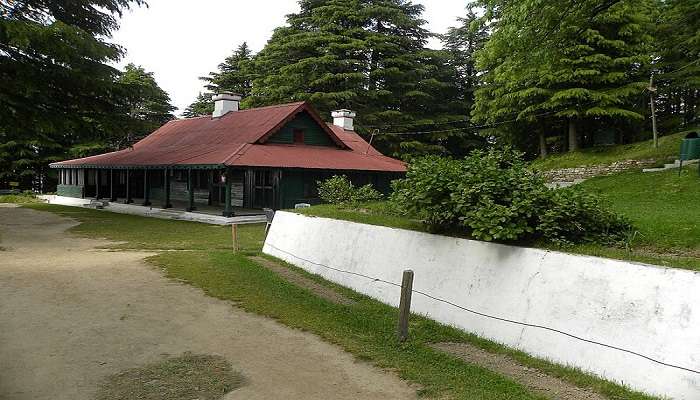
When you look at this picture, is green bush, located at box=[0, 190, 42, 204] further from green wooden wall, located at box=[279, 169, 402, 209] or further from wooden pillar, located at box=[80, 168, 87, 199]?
green wooden wall, located at box=[279, 169, 402, 209]

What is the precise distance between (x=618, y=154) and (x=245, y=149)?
16345 mm

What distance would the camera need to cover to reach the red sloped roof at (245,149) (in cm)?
Result: 2091

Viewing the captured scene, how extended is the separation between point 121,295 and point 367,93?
28.9 metres

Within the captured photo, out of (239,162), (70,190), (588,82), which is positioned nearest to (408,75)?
(588,82)

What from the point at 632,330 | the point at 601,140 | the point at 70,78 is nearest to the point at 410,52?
the point at 601,140

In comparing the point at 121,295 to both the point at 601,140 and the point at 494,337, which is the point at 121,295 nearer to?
the point at 494,337

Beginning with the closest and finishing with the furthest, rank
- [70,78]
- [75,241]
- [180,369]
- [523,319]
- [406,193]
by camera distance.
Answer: [180,369] < [523,319] < [406,193] < [75,241] < [70,78]

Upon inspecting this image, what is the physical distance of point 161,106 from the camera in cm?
4797

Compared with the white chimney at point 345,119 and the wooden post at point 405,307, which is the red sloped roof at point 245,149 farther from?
the wooden post at point 405,307

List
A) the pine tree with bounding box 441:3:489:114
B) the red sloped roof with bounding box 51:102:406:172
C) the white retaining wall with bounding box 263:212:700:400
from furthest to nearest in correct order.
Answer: the pine tree with bounding box 441:3:489:114, the red sloped roof with bounding box 51:102:406:172, the white retaining wall with bounding box 263:212:700:400

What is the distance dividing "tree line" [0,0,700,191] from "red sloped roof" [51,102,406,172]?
6.32 ft

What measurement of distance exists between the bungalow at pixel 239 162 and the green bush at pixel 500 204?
524 inches

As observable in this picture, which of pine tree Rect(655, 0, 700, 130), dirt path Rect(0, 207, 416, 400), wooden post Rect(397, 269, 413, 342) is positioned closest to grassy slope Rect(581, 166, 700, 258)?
wooden post Rect(397, 269, 413, 342)

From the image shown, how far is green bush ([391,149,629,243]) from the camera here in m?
5.86
